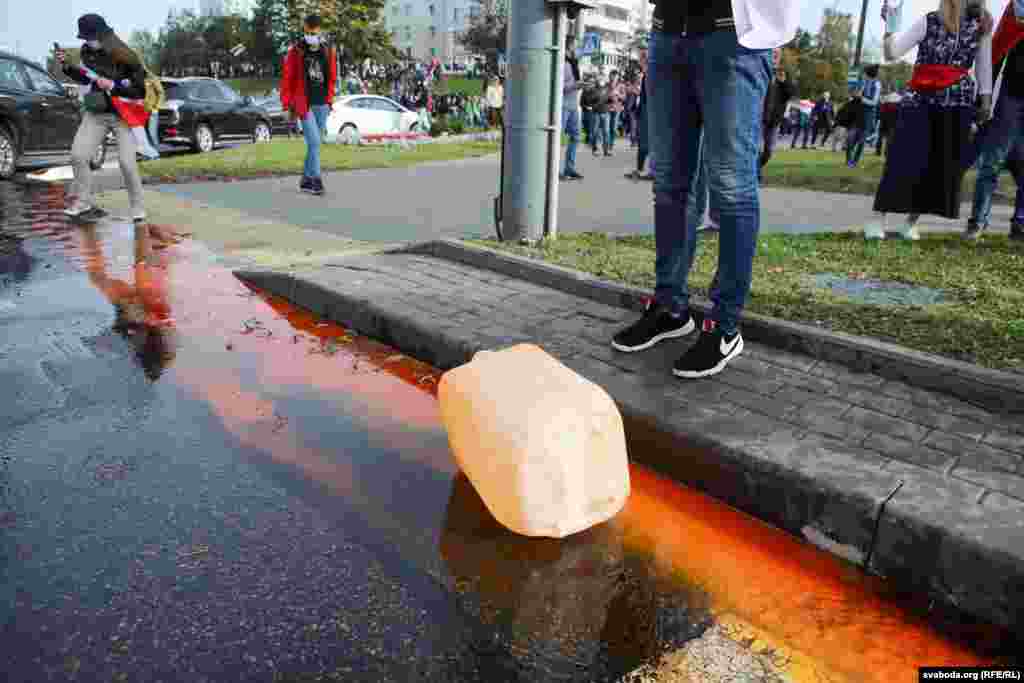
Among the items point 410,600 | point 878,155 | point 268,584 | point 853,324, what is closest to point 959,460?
point 853,324

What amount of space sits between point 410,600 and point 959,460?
5.56 ft

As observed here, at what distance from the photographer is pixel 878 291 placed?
169 inches

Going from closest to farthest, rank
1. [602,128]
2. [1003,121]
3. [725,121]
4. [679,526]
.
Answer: [679,526]
[725,121]
[1003,121]
[602,128]

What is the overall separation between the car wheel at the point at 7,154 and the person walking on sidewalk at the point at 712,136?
10.3 meters

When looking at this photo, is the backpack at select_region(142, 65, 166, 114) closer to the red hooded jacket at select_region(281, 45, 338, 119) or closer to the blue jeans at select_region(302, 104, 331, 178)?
the blue jeans at select_region(302, 104, 331, 178)

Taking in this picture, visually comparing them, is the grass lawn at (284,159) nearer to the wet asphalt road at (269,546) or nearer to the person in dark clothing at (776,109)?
the person in dark clothing at (776,109)

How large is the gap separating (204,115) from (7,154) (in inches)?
236

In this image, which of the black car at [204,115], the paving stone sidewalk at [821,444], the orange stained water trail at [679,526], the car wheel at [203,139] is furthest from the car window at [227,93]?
the paving stone sidewalk at [821,444]

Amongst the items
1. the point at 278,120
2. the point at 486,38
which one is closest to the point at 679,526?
the point at 278,120

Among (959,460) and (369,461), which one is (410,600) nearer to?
(369,461)

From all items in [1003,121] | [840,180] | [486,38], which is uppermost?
[486,38]

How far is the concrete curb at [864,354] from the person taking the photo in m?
2.79

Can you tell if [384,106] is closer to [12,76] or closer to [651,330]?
[12,76]

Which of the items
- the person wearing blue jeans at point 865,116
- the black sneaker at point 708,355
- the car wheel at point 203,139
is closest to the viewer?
the black sneaker at point 708,355
